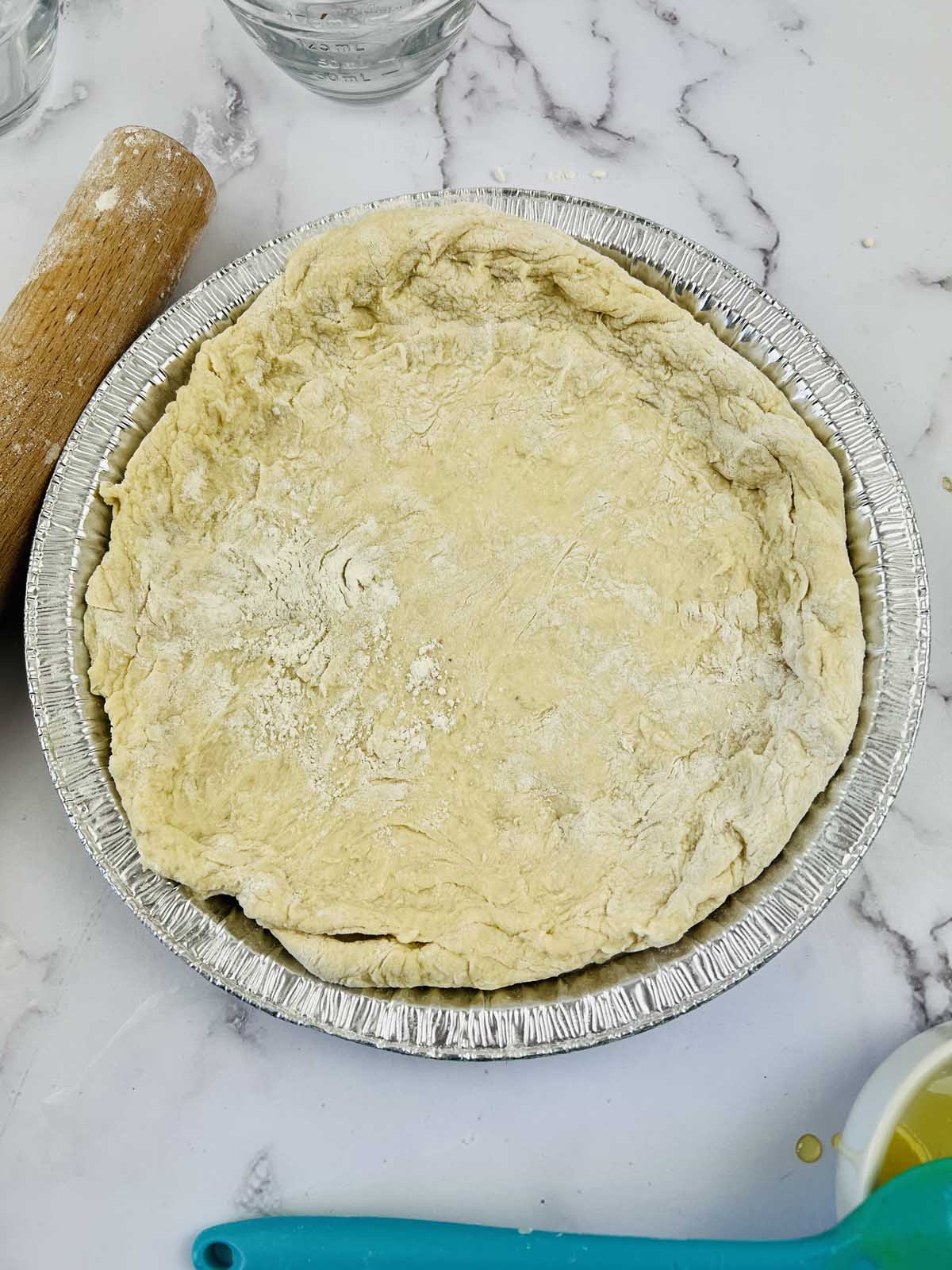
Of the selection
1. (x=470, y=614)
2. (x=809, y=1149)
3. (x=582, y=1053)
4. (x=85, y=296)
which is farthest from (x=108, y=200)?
(x=809, y=1149)

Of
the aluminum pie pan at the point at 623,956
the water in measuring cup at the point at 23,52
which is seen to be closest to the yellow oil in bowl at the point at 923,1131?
the aluminum pie pan at the point at 623,956

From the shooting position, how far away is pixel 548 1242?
1.37m

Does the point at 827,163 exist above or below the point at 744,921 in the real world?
above

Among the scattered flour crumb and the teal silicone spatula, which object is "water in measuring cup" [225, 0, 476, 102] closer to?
the scattered flour crumb

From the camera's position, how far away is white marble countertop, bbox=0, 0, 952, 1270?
5.07ft

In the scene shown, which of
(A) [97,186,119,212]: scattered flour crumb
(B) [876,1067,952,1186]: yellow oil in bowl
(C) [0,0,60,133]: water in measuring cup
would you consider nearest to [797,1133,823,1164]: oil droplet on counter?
(B) [876,1067,952,1186]: yellow oil in bowl

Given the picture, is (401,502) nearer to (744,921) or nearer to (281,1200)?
(744,921)

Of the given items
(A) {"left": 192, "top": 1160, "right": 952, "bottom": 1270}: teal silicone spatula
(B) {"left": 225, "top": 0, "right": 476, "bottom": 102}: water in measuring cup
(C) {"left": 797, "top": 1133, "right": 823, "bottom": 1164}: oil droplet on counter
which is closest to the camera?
(A) {"left": 192, "top": 1160, "right": 952, "bottom": 1270}: teal silicone spatula

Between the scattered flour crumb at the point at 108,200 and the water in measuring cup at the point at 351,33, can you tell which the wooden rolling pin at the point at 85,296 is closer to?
the scattered flour crumb at the point at 108,200

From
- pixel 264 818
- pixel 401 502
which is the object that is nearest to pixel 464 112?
pixel 401 502

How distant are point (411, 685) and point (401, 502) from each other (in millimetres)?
260

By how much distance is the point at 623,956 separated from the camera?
4.55ft

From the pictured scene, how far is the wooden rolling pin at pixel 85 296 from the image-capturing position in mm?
1567

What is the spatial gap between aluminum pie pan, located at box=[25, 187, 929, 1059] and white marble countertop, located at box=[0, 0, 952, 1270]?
0.25 meters
